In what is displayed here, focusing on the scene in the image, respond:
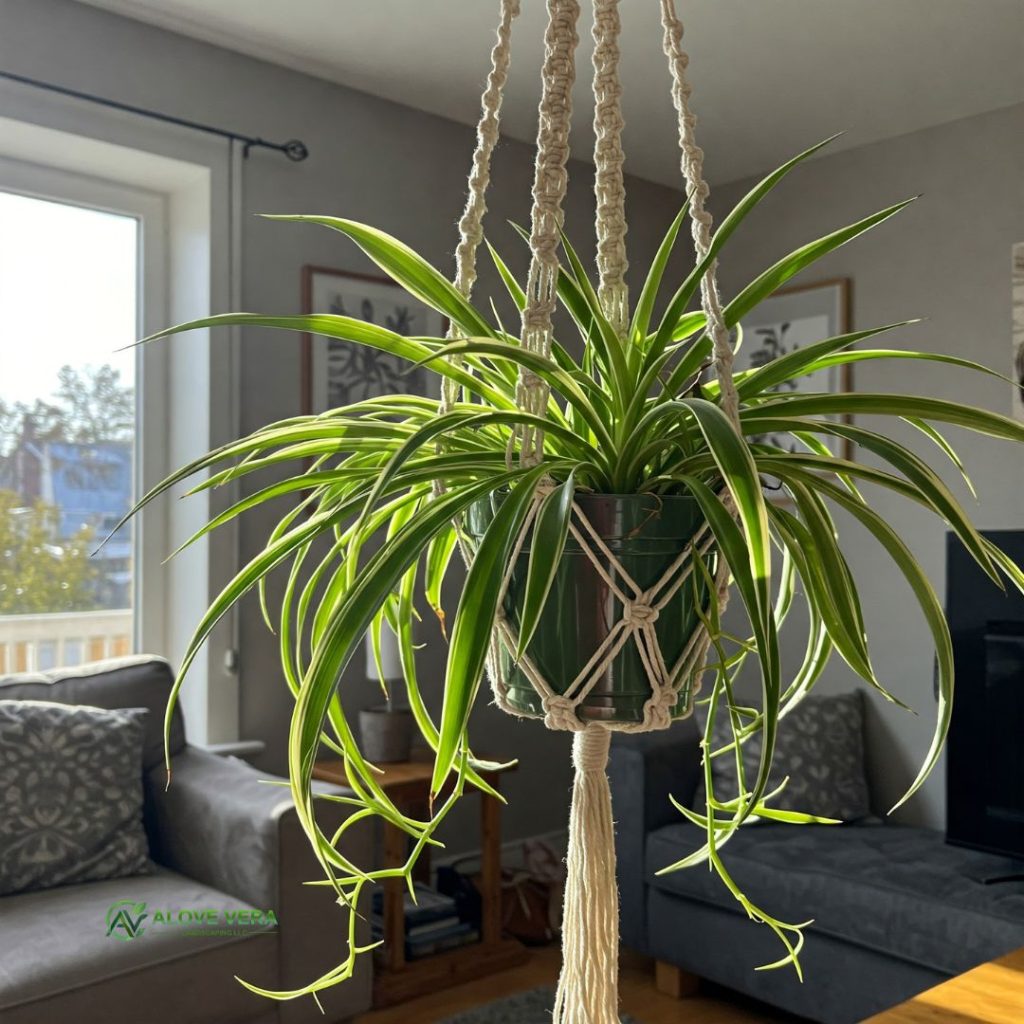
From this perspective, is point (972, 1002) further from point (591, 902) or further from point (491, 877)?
point (491, 877)

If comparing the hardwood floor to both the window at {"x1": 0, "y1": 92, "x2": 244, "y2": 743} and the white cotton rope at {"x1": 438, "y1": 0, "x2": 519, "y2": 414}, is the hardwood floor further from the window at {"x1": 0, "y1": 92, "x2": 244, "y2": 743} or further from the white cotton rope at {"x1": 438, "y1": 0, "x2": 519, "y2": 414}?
the white cotton rope at {"x1": 438, "y1": 0, "x2": 519, "y2": 414}

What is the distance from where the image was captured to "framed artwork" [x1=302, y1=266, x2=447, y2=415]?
11.1ft

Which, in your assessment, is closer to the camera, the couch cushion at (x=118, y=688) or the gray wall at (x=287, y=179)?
the couch cushion at (x=118, y=688)

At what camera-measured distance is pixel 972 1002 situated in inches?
68.0

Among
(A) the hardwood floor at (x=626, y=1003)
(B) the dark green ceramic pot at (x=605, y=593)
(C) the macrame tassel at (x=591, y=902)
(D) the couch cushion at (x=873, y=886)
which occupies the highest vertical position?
(B) the dark green ceramic pot at (x=605, y=593)

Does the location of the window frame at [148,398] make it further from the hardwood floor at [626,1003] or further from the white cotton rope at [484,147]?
the white cotton rope at [484,147]

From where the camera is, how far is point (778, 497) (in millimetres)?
3963

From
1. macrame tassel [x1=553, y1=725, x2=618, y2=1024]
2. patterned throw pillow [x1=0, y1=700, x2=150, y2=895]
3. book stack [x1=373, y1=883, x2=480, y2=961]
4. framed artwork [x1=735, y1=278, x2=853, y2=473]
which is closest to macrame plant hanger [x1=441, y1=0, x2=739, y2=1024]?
macrame tassel [x1=553, y1=725, x2=618, y2=1024]

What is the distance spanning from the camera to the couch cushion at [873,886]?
2.52m

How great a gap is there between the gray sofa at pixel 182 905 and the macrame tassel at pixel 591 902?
1600 millimetres

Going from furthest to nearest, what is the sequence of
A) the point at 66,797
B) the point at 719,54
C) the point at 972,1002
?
the point at 719,54, the point at 66,797, the point at 972,1002

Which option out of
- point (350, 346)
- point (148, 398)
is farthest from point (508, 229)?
point (148, 398)

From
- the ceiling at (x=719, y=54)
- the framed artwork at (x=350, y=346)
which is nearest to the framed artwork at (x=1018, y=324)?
the ceiling at (x=719, y=54)

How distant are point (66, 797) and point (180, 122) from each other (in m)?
1.78
